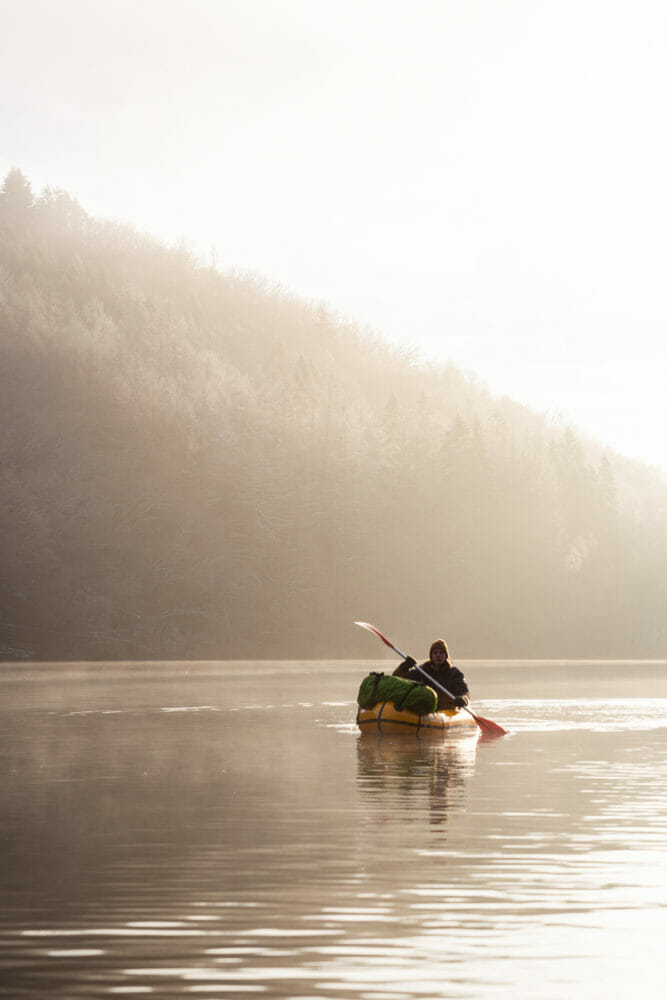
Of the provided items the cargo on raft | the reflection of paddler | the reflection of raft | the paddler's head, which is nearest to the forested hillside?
the paddler's head

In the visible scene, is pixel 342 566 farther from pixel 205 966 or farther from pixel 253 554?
pixel 205 966

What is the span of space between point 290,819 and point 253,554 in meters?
124

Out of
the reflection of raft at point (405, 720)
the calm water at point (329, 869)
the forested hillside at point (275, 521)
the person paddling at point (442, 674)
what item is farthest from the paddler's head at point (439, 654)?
the forested hillside at point (275, 521)

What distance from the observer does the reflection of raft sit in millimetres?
31953

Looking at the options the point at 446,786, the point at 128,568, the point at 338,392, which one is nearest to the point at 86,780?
the point at 446,786

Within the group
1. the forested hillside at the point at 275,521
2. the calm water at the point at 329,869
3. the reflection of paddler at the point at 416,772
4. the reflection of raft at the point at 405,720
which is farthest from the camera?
the forested hillside at the point at 275,521

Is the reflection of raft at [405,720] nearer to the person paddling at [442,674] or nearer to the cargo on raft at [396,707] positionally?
the cargo on raft at [396,707]

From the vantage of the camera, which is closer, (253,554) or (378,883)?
(378,883)

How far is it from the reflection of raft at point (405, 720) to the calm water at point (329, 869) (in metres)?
1.05

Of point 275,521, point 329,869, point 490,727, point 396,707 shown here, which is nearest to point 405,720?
point 396,707

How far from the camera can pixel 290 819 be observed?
17.9m

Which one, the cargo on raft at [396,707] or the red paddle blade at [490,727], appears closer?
the cargo on raft at [396,707]

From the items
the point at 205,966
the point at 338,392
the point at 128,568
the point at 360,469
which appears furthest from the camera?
the point at 338,392

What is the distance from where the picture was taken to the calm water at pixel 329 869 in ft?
32.2
